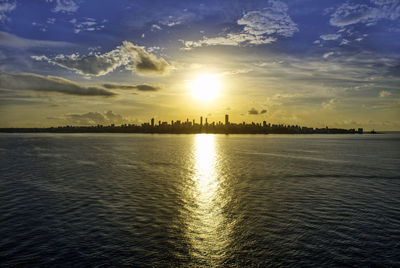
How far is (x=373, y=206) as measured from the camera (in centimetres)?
3083

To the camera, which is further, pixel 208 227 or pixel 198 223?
pixel 198 223

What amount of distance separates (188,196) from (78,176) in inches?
1073

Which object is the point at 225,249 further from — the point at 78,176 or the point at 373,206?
the point at 78,176

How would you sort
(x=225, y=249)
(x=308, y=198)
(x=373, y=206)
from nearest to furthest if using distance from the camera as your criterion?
(x=225, y=249) → (x=373, y=206) → (x=308, y=198)

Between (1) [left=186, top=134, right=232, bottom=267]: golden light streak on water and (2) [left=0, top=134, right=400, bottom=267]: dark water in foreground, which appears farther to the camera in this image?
(1) [left=186, top=134, right=232, bottom=267]: golden light streak on water

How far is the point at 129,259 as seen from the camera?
17.9m

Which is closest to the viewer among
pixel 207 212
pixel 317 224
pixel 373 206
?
pixel 317 224

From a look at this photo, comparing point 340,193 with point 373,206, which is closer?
point 373,206

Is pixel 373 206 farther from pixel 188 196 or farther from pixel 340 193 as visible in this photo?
pixel 188 196

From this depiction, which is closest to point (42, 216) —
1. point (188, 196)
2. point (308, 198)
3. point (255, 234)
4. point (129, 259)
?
point (129, 259)

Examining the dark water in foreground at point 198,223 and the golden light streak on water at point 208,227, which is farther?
the golden light streak on water at point 208,227

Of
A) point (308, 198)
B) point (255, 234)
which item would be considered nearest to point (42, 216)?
point (255, 234)

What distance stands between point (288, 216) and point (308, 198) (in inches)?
369

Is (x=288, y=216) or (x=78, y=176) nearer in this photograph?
(x=288, y=216)
